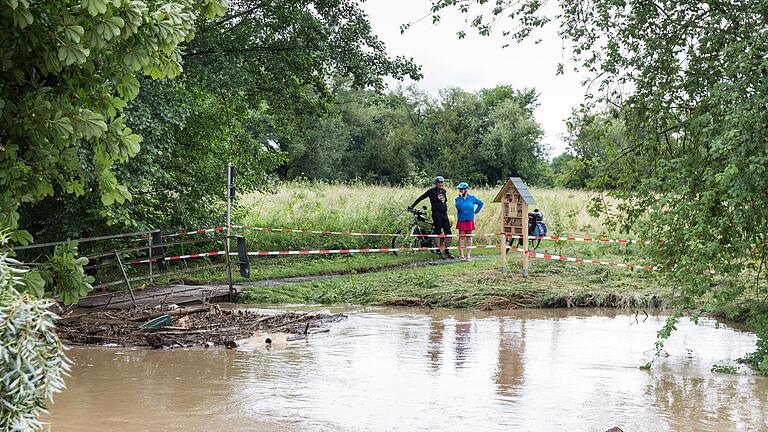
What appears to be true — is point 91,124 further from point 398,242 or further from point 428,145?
point 428,145

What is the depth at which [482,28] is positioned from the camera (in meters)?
13.0

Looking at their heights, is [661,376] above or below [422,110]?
below

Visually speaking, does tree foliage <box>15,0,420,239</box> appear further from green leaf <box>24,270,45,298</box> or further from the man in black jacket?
green leaf <box>24,270,45,298</box>

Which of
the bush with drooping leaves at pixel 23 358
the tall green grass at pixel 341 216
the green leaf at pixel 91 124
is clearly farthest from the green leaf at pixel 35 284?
the tall green grass at pixel 341 216

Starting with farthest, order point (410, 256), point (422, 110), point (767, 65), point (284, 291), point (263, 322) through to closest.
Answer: point (422, 110), point (410, 256), point (284, 291), point (263, 322), point (767, 65)

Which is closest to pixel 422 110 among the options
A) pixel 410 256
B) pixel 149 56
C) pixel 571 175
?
pixel 410 256

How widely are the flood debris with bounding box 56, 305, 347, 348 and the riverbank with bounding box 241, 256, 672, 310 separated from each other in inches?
93.6

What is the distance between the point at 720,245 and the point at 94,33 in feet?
23.9

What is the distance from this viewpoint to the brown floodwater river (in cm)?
802

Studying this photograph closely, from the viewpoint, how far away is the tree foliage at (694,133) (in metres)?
9.17

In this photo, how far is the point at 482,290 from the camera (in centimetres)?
1636

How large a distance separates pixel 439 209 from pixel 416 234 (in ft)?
3.08

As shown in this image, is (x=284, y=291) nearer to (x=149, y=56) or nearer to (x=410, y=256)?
(x=410, y=256)

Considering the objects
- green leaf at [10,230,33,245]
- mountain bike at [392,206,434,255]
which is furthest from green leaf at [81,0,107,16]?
mountain bike at [392,206,434,255]
